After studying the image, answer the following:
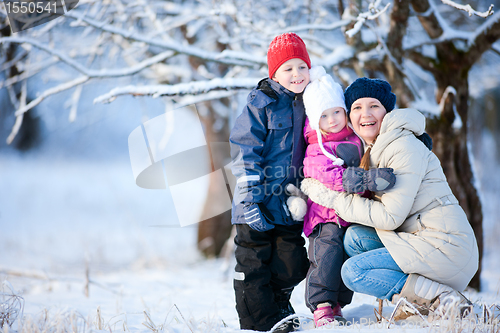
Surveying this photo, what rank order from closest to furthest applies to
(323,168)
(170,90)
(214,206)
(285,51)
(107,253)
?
(323,168)
(285,51)
(170,90)
(214,206)
(107,253)

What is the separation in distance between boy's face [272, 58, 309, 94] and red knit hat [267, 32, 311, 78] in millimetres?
28

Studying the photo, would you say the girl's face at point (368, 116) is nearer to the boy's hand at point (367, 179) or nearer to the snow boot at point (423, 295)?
the boy's hand at point (367, 179)

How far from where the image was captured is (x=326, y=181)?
1993mm

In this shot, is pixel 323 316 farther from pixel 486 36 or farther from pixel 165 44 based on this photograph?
pixel 486 36

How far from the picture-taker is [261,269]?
2184 millimetres

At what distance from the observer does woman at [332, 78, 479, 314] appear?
178cm

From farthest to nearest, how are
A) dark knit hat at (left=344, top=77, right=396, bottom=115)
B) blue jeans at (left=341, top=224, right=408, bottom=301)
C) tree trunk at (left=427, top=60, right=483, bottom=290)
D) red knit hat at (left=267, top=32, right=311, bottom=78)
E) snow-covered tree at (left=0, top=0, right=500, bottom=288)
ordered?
tree trunk at (left=427, top=60, right=483, bottom=290), snow-covered tree at (left=0, top=0, right=500, bottom=288), red knit hat at (left=267, top=32, right=311, bottom=78), dark knit hat at (left=344, top=77, right=396, bottom=115), blue jeans at (left=341, top=224, right=408, bottom=301)

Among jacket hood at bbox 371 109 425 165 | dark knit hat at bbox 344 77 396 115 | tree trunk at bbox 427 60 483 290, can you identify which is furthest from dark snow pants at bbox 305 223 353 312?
→ tree trunk at bbox 427 60 483 290

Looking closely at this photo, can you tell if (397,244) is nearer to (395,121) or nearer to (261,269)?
(395,121)

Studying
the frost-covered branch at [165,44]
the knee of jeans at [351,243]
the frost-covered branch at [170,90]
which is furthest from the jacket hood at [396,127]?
the frost-covered branch at [165,44]

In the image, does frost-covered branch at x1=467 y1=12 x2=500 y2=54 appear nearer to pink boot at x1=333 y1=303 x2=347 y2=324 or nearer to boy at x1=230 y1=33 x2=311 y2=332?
boy at x1=230 y1=33 x2=311 y2=332

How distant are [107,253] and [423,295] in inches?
225

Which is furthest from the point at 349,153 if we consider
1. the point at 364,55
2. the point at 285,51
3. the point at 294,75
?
the point at 364,55

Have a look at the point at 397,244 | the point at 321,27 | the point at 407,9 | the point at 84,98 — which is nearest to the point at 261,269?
the point at 397,244
